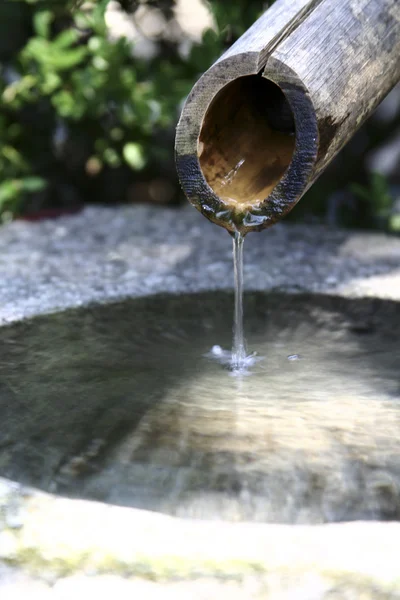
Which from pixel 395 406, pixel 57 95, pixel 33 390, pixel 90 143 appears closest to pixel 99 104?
pixel 57 95

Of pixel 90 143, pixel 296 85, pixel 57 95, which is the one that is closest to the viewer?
pixel 296 85

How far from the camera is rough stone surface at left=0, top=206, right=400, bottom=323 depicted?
2955 millimetres

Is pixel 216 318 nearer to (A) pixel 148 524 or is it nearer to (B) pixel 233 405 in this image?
(B) pixel 233 405

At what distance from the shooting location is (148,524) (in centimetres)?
149

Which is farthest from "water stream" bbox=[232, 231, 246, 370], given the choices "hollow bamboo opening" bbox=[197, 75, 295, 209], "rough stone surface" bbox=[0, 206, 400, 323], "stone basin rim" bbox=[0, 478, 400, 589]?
"stone basin rim" bbox=[0, 478, 400, 589]

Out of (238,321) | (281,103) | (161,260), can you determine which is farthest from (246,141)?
(161,260)

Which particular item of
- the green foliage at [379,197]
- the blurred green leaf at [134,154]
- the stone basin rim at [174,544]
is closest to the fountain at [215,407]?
the stone basin rim at [174,544]

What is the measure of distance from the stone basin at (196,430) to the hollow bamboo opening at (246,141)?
1.50ft

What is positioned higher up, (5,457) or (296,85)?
(296,85)

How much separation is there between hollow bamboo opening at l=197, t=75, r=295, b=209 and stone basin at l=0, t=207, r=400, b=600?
46 cm

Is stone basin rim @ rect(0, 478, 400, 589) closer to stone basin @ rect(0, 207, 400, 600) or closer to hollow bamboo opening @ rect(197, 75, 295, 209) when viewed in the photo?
stone basin @ rect(0, 207, 400, 600)

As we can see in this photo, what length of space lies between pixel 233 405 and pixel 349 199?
9.35 ft

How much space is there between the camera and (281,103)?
2316 millimetres

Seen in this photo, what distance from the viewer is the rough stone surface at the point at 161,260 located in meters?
2.96
